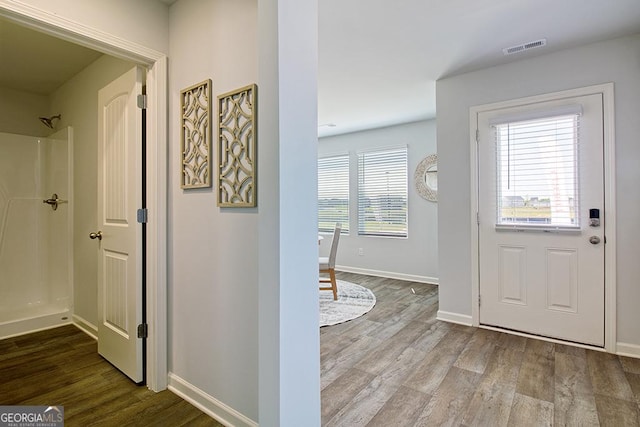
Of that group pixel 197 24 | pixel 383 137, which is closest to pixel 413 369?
pixel 197 24

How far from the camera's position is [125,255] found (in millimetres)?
2174

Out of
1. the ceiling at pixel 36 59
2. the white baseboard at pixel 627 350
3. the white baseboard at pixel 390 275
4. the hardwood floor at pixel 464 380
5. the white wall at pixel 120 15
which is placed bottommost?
the hardwood floor at pixel 464 380

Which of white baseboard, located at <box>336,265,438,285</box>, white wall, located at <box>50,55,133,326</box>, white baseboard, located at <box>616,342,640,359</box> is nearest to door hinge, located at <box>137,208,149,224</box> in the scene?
white wall, located at <box>50,55,133,326</box>

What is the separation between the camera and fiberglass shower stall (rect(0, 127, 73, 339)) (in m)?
3.23

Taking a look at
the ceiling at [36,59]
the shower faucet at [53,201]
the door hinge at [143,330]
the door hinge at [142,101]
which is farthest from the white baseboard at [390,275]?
the ceiling at [36,59]

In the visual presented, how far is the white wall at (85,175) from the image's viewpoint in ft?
9.45

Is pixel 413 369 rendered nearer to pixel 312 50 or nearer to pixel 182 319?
pixel 182 319

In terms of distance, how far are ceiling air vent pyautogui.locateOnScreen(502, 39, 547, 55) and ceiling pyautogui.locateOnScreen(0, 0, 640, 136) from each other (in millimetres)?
55

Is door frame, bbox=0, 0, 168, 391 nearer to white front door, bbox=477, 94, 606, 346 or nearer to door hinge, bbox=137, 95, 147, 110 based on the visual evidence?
door hinge, bbox=137, 95, 147, 110

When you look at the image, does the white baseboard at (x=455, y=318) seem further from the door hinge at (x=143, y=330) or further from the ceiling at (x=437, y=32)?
the door hinge at (x=143, y=330)

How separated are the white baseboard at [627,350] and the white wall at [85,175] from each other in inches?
177

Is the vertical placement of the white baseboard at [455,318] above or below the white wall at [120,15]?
below

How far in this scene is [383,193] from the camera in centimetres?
541

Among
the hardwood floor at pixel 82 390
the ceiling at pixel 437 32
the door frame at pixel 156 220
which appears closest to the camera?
the hardwood floor at pixel 82 390
